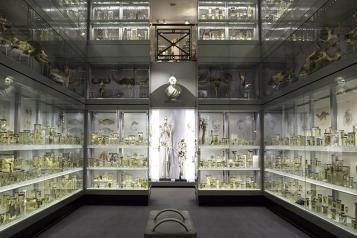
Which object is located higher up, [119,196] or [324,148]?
[324,148]

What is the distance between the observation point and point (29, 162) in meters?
5.42

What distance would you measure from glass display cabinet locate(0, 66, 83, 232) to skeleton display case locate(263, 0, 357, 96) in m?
4.20

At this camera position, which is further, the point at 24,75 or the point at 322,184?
the point at 322,184

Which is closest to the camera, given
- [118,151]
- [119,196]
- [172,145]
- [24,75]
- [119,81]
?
[24,75]

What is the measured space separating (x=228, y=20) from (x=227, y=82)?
5.22 ft

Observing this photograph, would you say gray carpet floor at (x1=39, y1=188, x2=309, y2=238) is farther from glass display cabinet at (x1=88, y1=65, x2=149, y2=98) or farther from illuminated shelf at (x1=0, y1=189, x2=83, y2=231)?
glass display cabinet at (x1=88, y1=65, x2=149, y2=98)

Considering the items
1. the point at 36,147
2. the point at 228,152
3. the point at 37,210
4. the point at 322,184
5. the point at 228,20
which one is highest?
the point at 228,20

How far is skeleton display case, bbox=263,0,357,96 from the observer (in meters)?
4.38

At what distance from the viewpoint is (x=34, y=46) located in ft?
18.3

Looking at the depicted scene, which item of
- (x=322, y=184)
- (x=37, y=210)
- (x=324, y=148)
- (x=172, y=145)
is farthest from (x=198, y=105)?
(x=172, y=145)

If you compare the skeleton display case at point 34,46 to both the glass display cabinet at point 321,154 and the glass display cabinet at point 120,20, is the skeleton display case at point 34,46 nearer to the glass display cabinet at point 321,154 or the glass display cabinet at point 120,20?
the glass display cabinet at point 120,20

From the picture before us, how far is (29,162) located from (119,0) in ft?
17.3

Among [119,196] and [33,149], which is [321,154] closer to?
[33,149]

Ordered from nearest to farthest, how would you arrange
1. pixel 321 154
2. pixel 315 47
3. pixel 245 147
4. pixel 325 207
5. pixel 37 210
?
pixel 325 207 → pixel 321 154 → pixel 315 47 → pixel 37 210 → pixel 245 147
